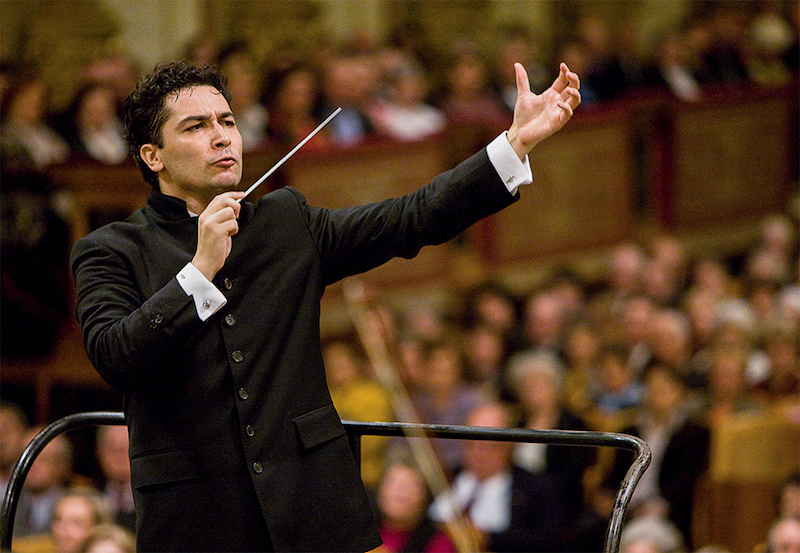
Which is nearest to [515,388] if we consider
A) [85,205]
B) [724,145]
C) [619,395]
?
[619,395]

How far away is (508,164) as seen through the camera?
1.85 metres

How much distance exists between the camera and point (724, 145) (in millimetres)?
9281

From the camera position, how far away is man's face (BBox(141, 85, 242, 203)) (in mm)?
1865

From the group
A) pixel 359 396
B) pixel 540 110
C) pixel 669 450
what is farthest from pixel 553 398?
pixel 540 110

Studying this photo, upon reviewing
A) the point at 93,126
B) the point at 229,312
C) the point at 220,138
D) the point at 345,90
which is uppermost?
the point at 93,126

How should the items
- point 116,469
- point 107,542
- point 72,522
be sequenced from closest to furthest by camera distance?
point 107,542 → point 72,522 → point 116,469

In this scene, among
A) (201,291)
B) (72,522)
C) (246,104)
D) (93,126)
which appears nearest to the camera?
(201,291)

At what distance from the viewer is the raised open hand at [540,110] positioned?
6.09 feet

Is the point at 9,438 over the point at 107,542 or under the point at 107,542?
over

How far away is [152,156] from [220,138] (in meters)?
0.14

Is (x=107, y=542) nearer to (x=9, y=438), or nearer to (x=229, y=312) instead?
(x=9, y=438)

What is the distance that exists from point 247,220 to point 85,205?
151 inches

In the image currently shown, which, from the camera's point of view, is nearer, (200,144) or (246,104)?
(200,144)

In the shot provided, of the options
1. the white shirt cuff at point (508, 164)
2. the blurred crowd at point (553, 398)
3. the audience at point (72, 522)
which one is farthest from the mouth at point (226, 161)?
the blurred crowd at point (553, 398)
